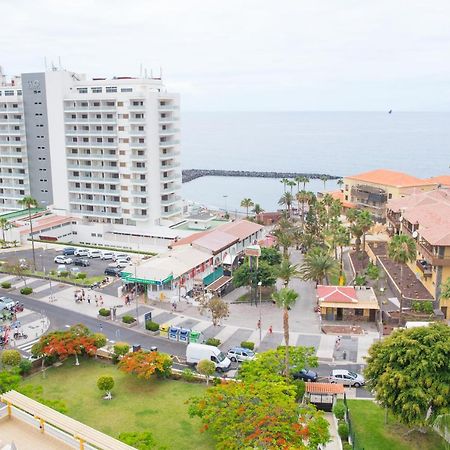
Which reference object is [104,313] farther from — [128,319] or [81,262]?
[81,262]

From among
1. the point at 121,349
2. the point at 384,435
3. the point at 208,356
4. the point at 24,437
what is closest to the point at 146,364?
the point at 121,349

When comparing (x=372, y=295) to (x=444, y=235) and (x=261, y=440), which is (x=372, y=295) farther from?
(x=261, y=440)

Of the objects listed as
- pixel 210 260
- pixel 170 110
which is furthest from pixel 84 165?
pixel 210 260

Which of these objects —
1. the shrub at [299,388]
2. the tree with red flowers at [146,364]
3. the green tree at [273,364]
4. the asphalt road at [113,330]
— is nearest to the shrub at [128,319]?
the asphalt road at [113,330]

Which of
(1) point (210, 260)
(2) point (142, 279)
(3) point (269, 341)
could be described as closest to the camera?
(3) point (269, 341)

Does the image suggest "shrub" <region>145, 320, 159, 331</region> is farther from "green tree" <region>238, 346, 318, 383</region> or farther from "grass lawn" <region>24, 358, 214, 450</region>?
"green tree" <region>238, 346, 318, 383</region>

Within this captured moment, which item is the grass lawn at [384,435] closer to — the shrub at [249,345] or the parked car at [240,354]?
the parked car at [240,354]
